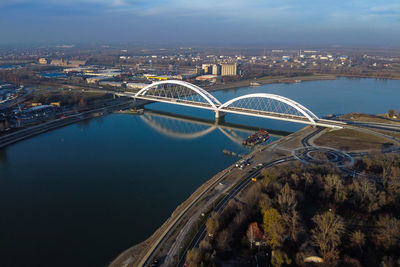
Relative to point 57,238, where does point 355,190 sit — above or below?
above

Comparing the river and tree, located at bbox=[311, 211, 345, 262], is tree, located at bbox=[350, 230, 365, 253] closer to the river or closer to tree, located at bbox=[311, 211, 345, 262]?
tree, located at bbox=[311, 211, 345, 262]

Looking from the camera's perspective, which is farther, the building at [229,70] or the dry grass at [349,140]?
the building at [229,70]

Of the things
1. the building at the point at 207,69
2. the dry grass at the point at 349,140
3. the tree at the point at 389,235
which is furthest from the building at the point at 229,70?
the tree at the point at 389,235

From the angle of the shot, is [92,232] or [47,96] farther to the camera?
[47,96]

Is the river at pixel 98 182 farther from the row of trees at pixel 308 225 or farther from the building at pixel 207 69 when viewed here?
the building at pixel 207 69

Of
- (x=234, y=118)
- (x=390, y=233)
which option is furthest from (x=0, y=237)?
(x=234, y=118)

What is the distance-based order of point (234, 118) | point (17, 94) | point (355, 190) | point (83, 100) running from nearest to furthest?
point (355, 190)
point (234, 118)
point (83, 100)
point (17, 94)

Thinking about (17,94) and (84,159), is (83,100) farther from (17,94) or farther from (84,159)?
(84,159)
